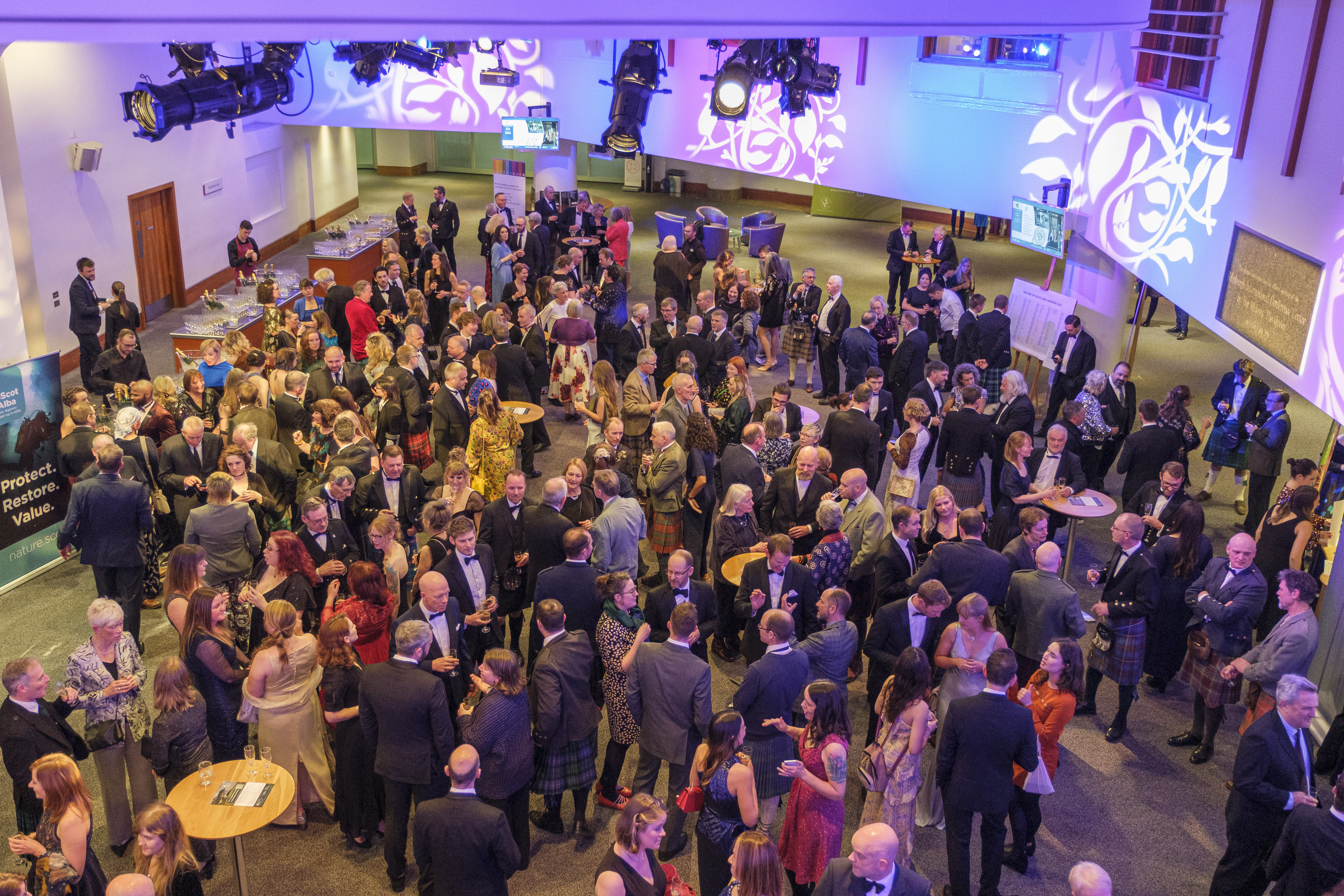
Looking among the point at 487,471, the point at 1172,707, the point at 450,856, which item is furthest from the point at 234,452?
the point at 1172,707

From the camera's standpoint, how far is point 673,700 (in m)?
4.73

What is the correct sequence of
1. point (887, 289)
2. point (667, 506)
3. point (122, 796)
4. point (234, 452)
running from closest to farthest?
point (122, 796) → point (234, 452) → point (667, 506) → point (887, 289)

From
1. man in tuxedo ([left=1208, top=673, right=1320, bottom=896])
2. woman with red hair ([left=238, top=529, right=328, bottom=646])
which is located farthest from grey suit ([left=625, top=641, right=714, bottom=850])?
man in tuxedo ([left=1208, top=673, right=1320, bottom=896])

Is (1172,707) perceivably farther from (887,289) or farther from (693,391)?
(887,289)

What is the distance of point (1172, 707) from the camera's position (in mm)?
6418

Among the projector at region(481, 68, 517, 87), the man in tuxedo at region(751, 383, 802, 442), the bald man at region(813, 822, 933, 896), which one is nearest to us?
the bald man at region(813, 822, 933, 896)

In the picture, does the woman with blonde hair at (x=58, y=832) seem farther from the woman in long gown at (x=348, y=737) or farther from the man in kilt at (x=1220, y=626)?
the man in kilt at (x=1220, y=626)

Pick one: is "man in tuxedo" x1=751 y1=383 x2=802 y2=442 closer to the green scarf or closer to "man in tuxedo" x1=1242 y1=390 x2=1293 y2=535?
the green scarf

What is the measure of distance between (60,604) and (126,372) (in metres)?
2.66

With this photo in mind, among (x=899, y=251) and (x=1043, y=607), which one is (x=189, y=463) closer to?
→ (x=1043, y=607)

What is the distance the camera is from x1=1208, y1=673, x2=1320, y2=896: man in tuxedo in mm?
4328

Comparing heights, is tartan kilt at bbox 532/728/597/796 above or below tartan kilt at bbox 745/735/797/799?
below

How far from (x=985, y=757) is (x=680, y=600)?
1.56 m

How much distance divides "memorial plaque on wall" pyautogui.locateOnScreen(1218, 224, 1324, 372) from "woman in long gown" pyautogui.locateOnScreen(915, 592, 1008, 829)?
318 centimetres
